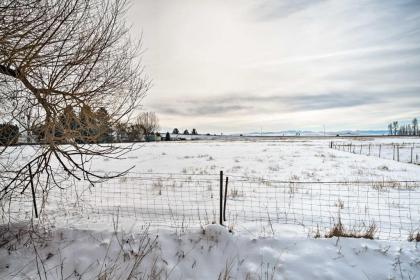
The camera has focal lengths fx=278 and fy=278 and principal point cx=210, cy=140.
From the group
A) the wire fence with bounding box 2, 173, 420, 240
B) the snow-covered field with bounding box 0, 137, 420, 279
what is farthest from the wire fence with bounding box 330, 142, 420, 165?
the snow-covered field with bounding box 0, 137, 420, 279

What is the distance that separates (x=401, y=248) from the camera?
4.53 meters

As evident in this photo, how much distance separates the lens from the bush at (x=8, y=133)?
4336 millimetres

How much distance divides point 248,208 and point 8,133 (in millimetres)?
5505

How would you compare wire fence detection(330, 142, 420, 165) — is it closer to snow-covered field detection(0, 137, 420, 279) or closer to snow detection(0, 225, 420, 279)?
snow-covered field detection(0, 137, 420, 279)

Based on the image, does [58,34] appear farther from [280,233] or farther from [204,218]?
[280,233]

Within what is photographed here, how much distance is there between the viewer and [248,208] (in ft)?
24.2

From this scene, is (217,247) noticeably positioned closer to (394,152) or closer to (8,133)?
(8,133)

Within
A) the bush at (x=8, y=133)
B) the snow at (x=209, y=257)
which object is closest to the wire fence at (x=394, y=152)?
the snow at (x=209, y=257)

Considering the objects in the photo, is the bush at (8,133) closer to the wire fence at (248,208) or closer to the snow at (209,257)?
the wire fence at (248,208)

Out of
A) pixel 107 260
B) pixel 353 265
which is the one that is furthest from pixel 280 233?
pixel 107 260

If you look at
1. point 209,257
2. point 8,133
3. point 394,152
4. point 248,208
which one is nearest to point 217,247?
point 209,257

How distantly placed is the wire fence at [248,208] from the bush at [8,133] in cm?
117

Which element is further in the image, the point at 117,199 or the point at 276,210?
the point at 117,199

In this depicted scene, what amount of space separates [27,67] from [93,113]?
A: 112cm
